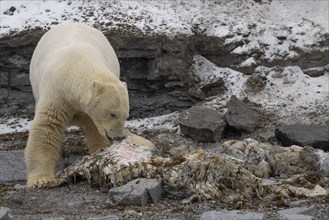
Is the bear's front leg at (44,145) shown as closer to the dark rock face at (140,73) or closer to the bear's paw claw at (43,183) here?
the bear's paw claw at (43,183)

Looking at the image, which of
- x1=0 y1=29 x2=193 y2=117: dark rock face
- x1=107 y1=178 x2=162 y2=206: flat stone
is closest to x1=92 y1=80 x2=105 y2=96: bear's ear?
x1=107 y1=178 x2=162 y2=206: flat stone

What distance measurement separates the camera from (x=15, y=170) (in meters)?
9.27

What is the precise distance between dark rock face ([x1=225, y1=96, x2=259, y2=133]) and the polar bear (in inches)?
101

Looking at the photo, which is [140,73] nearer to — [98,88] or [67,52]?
[67,52]

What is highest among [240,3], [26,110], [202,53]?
[240,3]

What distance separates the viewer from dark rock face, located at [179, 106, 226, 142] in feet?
36.4

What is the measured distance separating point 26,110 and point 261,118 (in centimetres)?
422

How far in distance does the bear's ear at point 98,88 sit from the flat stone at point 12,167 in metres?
1.80

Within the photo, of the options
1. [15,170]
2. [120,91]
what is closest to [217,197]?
[120,91]

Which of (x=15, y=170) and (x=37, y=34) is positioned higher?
(x=37, y=34)

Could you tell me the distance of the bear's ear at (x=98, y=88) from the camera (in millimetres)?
8016

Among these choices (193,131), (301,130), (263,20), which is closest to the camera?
(301,130)

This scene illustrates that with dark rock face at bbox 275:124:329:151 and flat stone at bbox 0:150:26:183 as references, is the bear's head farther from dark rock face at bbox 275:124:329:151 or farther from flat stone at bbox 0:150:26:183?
dark rock face at bbox 275:124:329:151

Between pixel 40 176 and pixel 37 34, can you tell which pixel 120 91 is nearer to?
pixel 40 176
